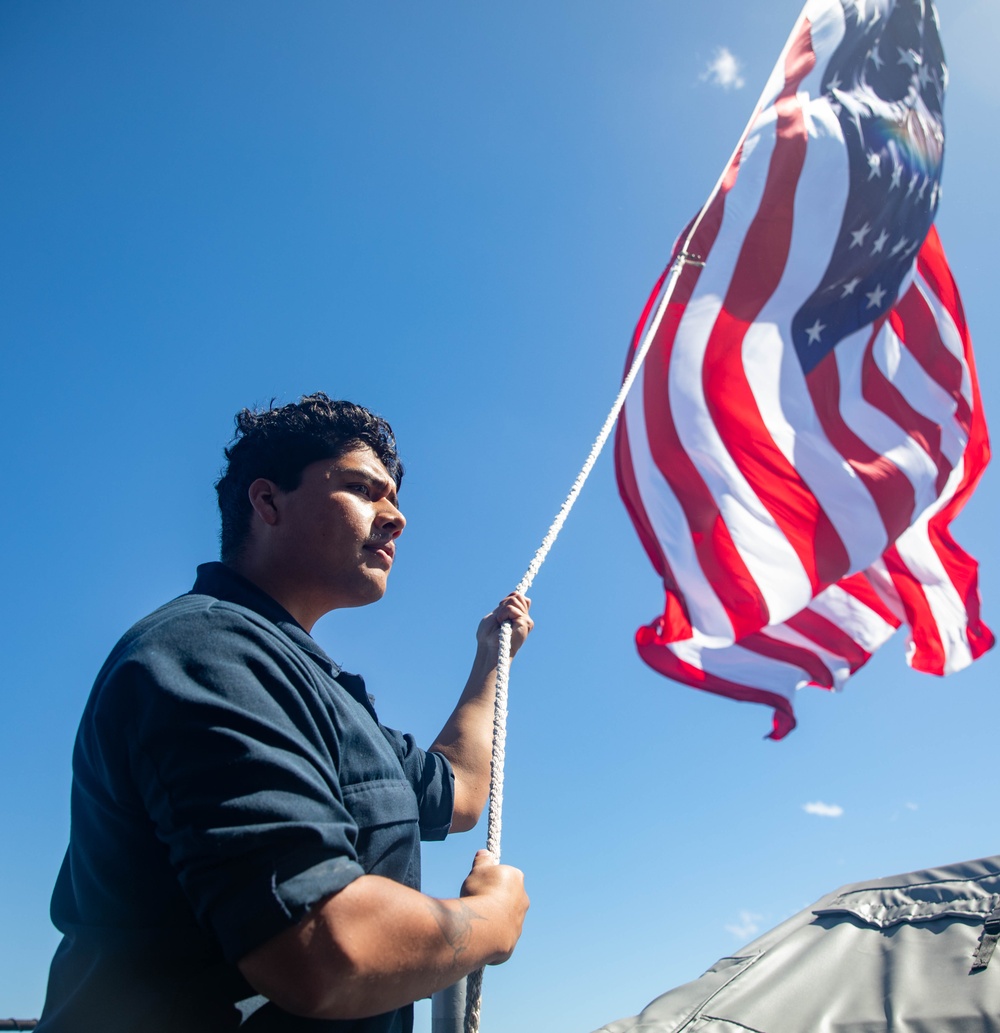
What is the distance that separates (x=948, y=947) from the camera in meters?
2.45

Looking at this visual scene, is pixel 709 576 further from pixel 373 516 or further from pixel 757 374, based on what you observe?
pixel 373 516

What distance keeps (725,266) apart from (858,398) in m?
1.26

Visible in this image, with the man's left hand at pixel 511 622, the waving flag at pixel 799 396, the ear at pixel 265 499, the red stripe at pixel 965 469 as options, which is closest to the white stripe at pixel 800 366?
the waving flag at pixel 799 396

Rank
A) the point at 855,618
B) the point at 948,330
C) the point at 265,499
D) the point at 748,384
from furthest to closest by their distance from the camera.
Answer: the point at 948,330
the point at 855,618
the point at 748,384
the point at 265,499

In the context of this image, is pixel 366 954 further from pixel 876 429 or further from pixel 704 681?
pixel 876 429

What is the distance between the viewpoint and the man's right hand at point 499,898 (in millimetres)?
1513

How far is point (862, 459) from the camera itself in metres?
5.44

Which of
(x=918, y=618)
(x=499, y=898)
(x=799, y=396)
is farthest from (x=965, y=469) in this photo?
(x=499, y=898)

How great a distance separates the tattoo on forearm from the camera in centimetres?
137

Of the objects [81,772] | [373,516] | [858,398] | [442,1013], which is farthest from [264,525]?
[858,398]

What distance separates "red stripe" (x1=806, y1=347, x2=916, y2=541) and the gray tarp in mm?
2953

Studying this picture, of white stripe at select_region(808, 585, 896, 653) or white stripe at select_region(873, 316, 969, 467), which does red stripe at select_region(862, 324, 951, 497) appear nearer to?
white stripe at select_region(873, 316, 969, 467)

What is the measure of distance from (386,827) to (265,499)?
1.07 metres

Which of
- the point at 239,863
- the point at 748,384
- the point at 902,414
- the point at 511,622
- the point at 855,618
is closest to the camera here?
the point at 239,863
